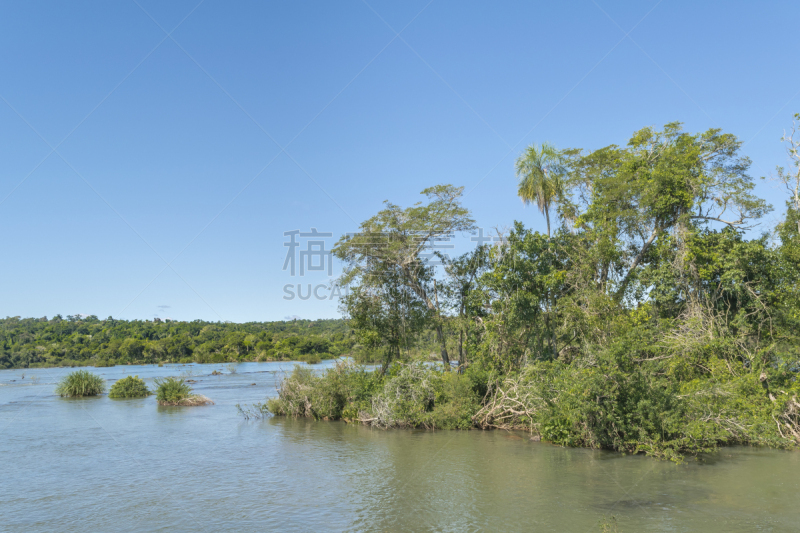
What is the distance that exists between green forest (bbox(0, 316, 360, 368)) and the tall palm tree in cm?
4516

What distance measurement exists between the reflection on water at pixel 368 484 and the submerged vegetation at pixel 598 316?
105 cm

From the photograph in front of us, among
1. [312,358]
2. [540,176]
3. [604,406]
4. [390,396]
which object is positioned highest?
[540,176]

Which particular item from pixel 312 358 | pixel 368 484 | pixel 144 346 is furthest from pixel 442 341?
pixel 144 346

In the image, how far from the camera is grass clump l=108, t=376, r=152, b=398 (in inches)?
1325

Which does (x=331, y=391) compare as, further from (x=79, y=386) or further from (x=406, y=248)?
(x=79, y=386)

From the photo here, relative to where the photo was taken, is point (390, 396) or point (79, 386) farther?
point (79, 386)

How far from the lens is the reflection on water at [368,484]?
35.4 ft

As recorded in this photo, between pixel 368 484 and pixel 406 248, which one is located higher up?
pixel 406 248

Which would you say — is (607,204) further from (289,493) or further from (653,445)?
(289,493)

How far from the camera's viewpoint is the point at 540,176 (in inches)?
960

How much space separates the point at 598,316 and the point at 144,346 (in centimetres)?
7491

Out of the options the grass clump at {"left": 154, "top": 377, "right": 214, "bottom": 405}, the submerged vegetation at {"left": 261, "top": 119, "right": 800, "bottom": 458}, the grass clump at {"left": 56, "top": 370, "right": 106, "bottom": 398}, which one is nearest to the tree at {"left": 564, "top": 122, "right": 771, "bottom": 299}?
the submerged vegetation at {"left": 261, "top": 119, "right": 800, "bottom": 458}

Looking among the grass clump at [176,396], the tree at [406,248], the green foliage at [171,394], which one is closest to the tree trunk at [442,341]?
the tree at [406,248]

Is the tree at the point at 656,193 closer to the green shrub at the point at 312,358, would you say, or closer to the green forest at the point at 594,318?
the green forest at the point at 594,318
